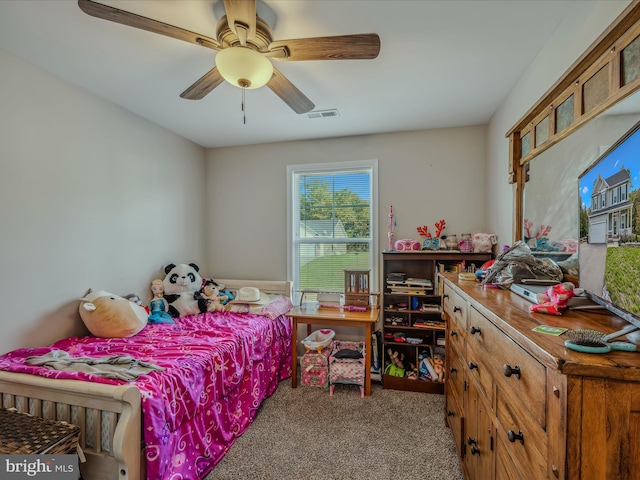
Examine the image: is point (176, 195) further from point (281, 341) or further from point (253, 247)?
point (281, 341)

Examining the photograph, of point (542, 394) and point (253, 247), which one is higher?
point (253, 247)

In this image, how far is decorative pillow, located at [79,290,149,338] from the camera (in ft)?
7.02

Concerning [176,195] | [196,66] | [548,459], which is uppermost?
[196,66]

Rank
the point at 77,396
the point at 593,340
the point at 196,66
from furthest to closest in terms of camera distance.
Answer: the point at 196,66
the point at 77,396
the point at 593,340

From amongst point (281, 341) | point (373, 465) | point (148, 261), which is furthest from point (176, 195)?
point (373, 465)

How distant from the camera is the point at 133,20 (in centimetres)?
126

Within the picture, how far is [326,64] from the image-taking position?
75.7 inches

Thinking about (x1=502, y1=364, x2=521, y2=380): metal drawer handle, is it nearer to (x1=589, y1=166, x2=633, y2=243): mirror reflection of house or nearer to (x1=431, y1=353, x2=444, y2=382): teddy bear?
(x1=589, y1=166, x2=633, y2=243): mirror reflection of house

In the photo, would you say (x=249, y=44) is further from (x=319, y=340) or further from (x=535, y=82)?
(x=319, y=340)

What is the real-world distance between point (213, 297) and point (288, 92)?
7.20 ft

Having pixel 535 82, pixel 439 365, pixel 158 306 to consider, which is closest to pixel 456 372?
pixel 439 365

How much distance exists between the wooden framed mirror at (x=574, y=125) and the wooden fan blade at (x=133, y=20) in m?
1.69

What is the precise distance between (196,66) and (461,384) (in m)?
2.57

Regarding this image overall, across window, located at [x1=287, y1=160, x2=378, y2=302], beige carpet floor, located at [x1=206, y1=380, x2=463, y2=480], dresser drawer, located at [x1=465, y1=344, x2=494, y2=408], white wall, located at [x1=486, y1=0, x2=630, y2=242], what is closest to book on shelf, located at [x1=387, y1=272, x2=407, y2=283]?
window, located at [x1=287, y1=160, x2=378, y2=302]
